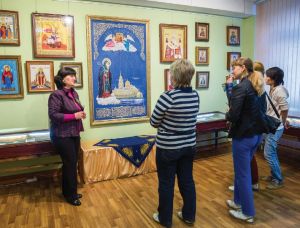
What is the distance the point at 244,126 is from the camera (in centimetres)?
227

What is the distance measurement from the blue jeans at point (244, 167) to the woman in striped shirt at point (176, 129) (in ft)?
1.46

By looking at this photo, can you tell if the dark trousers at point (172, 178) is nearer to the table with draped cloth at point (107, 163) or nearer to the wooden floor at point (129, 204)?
the wooden floor at point (129, 204)

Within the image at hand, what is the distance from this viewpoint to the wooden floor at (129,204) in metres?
2.52

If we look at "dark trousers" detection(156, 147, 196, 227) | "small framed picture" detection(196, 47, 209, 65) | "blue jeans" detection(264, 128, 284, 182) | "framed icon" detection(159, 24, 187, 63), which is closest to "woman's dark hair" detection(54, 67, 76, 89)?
"dark trousers" detection(156, 147, 196, 227)

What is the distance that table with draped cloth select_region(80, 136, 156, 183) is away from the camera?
3.42m

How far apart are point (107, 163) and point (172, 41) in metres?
2.32

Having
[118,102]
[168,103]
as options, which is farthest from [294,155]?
[168,103]

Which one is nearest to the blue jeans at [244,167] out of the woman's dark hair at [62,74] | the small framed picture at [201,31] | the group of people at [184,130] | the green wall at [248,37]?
the group of people at [184,130]

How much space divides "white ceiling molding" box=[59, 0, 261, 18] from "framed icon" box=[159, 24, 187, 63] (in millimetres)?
324

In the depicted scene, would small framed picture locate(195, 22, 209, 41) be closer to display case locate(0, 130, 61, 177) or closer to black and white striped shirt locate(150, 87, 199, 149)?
black and white striped shirt locate(150, 87, 199, 149)

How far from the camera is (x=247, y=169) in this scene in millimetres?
2371

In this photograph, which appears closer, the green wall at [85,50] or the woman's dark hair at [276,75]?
the woman's dark hair at [276,75]

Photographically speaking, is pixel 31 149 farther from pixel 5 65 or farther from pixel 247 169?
pixel 247 169

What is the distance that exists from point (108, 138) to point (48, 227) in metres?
1.83
